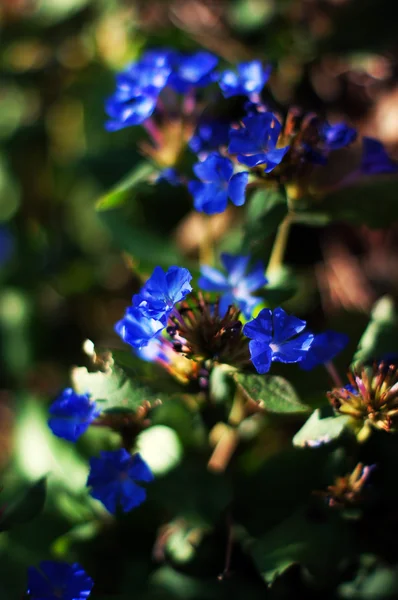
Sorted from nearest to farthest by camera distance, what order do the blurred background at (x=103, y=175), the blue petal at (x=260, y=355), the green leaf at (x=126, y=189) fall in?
the blue petal at (x=260, y=355) → the green leaf at (x=126, y=189) → the blurred background at (x=103, y=175)

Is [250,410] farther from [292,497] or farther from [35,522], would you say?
[35,522]

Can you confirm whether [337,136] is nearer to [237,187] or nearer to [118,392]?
[237,187]

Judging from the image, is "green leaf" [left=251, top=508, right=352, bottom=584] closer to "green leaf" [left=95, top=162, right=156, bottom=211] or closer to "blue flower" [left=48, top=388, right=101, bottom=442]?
"blue flower" [left=48, top=388, right=101, bottom=442]

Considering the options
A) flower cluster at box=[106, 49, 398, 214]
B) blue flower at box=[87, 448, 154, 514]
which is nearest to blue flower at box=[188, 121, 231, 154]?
flower cluster at box=[106, 49, 398, 214]

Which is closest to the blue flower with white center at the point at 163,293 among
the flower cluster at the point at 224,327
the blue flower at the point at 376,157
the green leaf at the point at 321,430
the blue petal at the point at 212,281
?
the flower cluster at the point at 224,327

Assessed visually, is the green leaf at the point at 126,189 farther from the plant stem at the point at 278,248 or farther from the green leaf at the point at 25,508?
the green leaf at the point at 25,508

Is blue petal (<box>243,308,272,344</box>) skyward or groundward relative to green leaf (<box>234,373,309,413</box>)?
skyward
